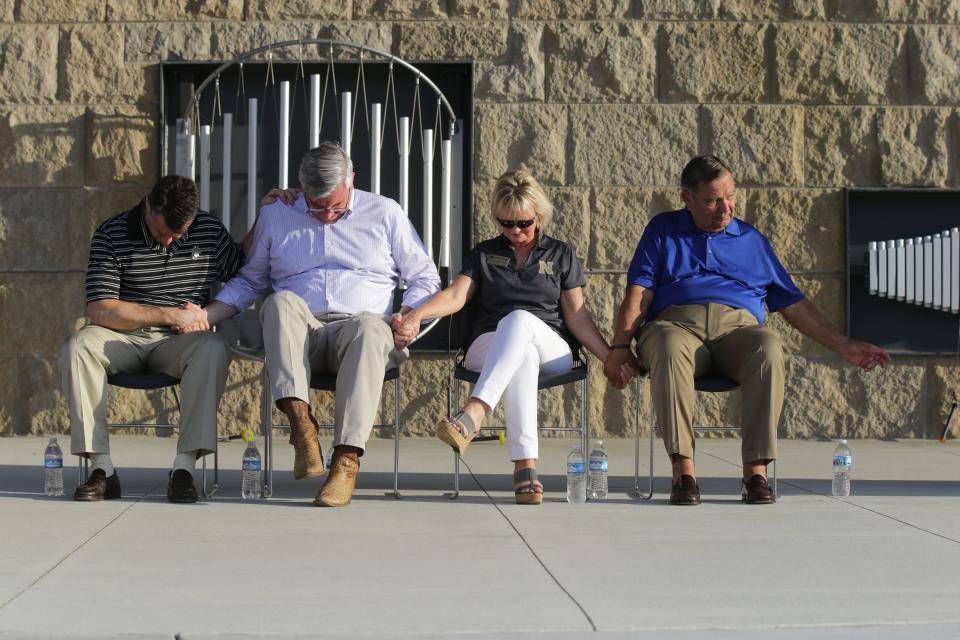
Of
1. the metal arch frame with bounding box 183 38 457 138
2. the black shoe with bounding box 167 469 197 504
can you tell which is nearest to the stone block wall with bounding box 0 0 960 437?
the metal arch frame with bounding box 183 38 457 138

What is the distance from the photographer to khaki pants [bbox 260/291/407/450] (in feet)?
15.1

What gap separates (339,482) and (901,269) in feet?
12.3

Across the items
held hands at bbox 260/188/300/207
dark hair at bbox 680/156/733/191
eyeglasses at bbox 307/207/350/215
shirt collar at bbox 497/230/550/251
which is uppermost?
dark hair at bbox 680/156/733/191

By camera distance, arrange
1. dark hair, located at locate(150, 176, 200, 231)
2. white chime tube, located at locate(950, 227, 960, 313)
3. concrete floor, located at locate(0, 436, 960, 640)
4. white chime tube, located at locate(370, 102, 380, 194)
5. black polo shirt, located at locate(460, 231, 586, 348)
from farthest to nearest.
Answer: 1. white chime tube, located at locate(950, 227, 960, 313)
2. white chime tube, located at locate(370, 102, 380, 194)
3. black polo shirt, located at locate(460, 231, 586, 348)
4. dark hair, located at locate(150, 176, 200, 231)
5. concrete floor, located at locate(0, 436, 960, 640)

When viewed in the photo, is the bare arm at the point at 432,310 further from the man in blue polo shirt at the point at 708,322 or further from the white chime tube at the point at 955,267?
the white chime tube at the point at 955,267

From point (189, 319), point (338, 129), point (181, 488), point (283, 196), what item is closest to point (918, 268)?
point (338, 129)

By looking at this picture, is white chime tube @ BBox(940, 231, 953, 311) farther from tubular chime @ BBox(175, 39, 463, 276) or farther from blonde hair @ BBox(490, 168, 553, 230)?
blonde hair @ BBox(490, 168, 553, 230)

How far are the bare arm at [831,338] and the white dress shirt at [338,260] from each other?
4.48 ft

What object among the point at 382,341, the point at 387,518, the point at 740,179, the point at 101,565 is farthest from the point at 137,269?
the point at 740,179

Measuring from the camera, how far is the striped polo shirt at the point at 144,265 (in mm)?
5004

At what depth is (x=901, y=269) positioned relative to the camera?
7.06 meters

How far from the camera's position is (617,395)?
7.12m

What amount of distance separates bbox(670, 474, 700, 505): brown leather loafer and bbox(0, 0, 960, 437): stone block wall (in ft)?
8.06

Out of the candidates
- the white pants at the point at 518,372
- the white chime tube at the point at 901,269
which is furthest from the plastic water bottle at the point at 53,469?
the white chime tube at the point at 901,269
